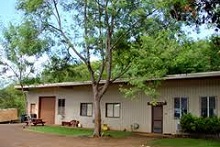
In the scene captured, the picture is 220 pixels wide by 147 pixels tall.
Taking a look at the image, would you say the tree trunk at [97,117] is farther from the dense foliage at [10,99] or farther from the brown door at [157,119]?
the dense foliage at [10,99]

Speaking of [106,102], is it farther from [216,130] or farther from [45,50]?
[216,130]

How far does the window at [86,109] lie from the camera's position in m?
38.3

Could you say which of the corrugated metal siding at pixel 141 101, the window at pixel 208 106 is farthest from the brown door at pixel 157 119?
the window at pixel 208 106

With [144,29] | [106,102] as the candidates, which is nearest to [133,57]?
[144,29]

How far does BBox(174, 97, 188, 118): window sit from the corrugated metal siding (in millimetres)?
237

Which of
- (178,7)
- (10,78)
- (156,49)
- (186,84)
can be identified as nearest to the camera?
(178,7)

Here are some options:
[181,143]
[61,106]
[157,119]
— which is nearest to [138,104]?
[157,119]

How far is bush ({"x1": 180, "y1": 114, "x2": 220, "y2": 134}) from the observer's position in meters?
26.5

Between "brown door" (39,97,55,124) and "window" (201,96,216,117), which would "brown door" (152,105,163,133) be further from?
"brown door" (39,97,55,124)

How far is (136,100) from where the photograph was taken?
33.4 meters

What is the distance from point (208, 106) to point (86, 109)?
13721 mm

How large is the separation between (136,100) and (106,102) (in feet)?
12.7

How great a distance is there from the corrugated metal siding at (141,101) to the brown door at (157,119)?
0.39 metres

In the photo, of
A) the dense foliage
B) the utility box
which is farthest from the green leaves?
the dense foliage
